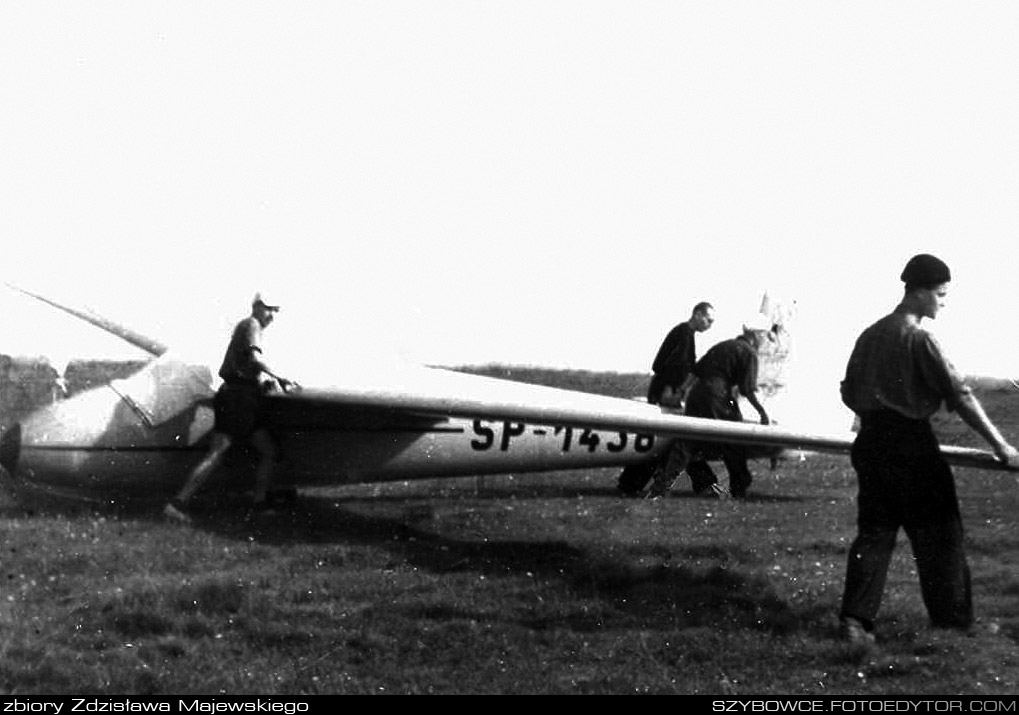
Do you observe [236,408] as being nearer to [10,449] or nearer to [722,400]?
[10,449]

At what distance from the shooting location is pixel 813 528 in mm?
10922

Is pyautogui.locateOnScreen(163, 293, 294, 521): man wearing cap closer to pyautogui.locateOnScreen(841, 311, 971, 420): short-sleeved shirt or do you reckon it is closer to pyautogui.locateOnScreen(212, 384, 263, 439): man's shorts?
pyautogui.locateOnScreen(212, 384, 263, 439): man's shorts

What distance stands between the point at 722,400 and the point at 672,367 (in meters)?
1.10

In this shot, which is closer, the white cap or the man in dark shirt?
the white cap

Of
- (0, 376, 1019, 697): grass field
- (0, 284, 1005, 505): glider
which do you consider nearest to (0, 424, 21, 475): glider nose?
(0, 284, 1005, 505): glider

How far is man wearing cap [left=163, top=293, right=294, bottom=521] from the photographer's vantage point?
10.5 m

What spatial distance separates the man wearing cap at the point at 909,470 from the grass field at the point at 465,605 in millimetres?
234

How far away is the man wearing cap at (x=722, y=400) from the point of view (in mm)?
13164

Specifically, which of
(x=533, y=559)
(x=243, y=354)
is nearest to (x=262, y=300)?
(x=243, y=354)

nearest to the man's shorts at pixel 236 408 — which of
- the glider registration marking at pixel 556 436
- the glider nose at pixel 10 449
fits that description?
the glider nose at pixel 10 449

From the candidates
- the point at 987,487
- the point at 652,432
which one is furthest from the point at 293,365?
the point at 987,487

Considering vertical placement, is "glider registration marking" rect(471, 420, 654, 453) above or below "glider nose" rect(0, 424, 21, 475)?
above

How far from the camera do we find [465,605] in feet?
24.3

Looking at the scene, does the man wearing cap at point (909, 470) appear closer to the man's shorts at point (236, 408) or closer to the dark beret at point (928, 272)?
the dark beret at point (928, 272)
